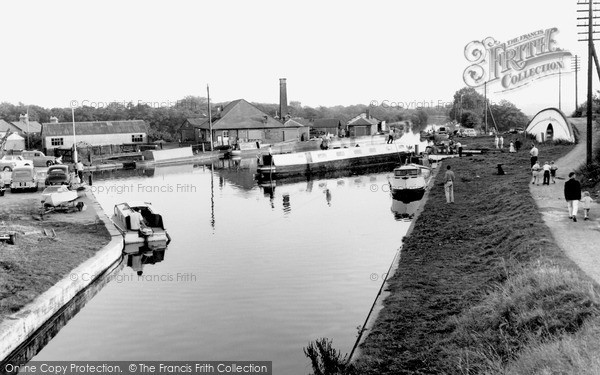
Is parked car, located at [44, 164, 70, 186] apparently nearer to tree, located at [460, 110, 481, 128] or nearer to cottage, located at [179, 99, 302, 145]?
cottage, located at [179, 99, 302, 145]

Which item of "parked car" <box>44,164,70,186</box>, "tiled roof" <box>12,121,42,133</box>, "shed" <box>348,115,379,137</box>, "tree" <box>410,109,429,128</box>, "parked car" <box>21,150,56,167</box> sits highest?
"tree" <box>410,109,429,128</box>

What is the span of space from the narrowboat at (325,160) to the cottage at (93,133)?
31.1m

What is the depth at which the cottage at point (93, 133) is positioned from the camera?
72.4 meters

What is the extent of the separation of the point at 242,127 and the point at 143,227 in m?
59.6

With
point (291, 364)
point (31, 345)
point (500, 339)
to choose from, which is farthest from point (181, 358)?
point (500, 339)

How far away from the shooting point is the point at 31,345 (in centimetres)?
1378

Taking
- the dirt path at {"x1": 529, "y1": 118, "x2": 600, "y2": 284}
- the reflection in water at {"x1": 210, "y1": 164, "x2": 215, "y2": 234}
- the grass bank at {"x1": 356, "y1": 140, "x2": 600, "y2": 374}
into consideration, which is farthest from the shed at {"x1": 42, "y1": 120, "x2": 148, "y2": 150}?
the grass bank at {"x1": 356, "y1": 140, "x2": 600, "y2": 374}

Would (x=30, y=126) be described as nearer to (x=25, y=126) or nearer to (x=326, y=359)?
(x=25, y=126)

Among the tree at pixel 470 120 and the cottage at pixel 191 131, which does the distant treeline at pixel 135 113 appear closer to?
the cottage at pixel 191 131

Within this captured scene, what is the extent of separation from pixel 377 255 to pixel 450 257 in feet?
13.8

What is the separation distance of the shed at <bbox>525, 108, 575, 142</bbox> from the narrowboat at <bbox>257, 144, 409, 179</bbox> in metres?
12.9

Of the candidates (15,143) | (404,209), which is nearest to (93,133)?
(15,143)

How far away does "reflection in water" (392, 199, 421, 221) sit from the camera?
2997cm

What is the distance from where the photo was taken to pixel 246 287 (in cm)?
1827
